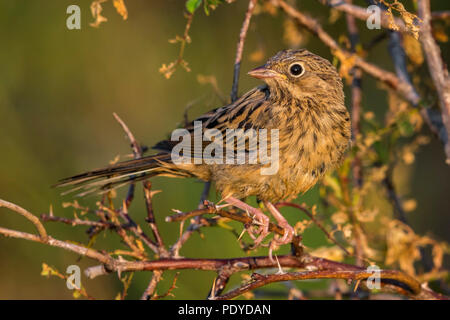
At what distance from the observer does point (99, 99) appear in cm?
498

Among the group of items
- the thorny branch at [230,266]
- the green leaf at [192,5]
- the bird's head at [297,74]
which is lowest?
the thorny branch at [230,266]

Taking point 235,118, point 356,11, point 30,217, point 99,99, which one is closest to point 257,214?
point 235,118

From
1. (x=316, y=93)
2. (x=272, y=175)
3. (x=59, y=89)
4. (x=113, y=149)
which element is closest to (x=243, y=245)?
(x=272, y=175)

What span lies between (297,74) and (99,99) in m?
2.34

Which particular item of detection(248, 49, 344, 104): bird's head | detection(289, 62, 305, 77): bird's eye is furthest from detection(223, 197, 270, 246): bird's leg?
detection(289, 62, 305, 77): bird's eye

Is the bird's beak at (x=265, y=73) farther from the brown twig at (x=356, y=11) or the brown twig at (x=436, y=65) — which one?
the brown twig at (x=436, y=65)

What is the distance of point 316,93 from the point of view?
10.4ft

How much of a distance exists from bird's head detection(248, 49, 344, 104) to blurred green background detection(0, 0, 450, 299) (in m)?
1.20

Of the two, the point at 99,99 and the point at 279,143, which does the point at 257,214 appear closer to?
the point at 279,143

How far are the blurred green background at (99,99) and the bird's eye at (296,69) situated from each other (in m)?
1.22

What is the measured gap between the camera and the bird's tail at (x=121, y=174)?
298 centimetres

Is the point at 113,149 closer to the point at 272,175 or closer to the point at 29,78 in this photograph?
the point at 29,78

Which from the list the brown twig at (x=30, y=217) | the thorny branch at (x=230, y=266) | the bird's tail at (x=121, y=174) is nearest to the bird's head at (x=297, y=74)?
the bird's tail at (x=121, y=174)
